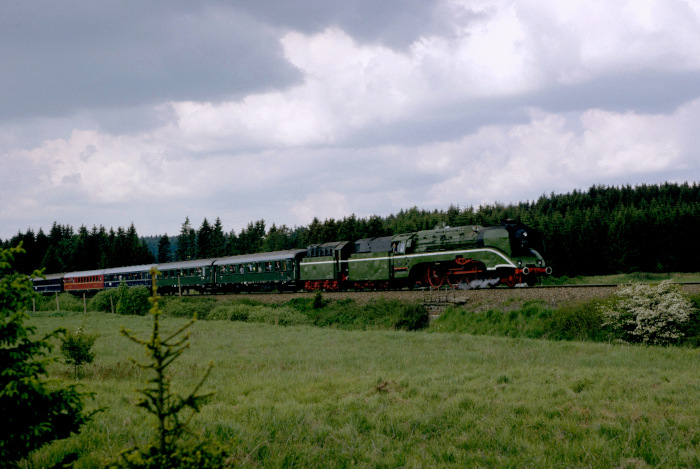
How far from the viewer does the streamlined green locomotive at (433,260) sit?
28.8 metres

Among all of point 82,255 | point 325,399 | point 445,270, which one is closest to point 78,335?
point 325,399

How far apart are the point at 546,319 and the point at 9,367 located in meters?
21.9

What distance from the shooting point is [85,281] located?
216 ft

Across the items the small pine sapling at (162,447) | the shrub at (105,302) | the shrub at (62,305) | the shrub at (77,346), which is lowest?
the shrub at (62,305)

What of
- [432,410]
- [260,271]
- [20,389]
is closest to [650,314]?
[432,410]

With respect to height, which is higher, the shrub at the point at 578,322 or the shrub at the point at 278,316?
the shrub at the point at 578,322

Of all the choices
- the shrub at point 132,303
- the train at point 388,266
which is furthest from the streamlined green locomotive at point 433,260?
the shrub at point 132,303

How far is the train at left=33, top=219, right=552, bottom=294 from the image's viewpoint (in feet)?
95.1

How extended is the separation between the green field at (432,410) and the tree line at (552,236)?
60.5 ft

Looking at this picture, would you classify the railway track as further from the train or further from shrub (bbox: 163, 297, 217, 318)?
shrub (bbox: 163, 297, 217, 318)

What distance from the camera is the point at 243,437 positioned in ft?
25.9

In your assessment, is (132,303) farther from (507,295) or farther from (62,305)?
(507,295)

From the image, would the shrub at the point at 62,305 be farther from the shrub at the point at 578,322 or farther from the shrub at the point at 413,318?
the shrub at the point at 578,322

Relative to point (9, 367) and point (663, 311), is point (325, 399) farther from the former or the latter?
point (663, 311)
